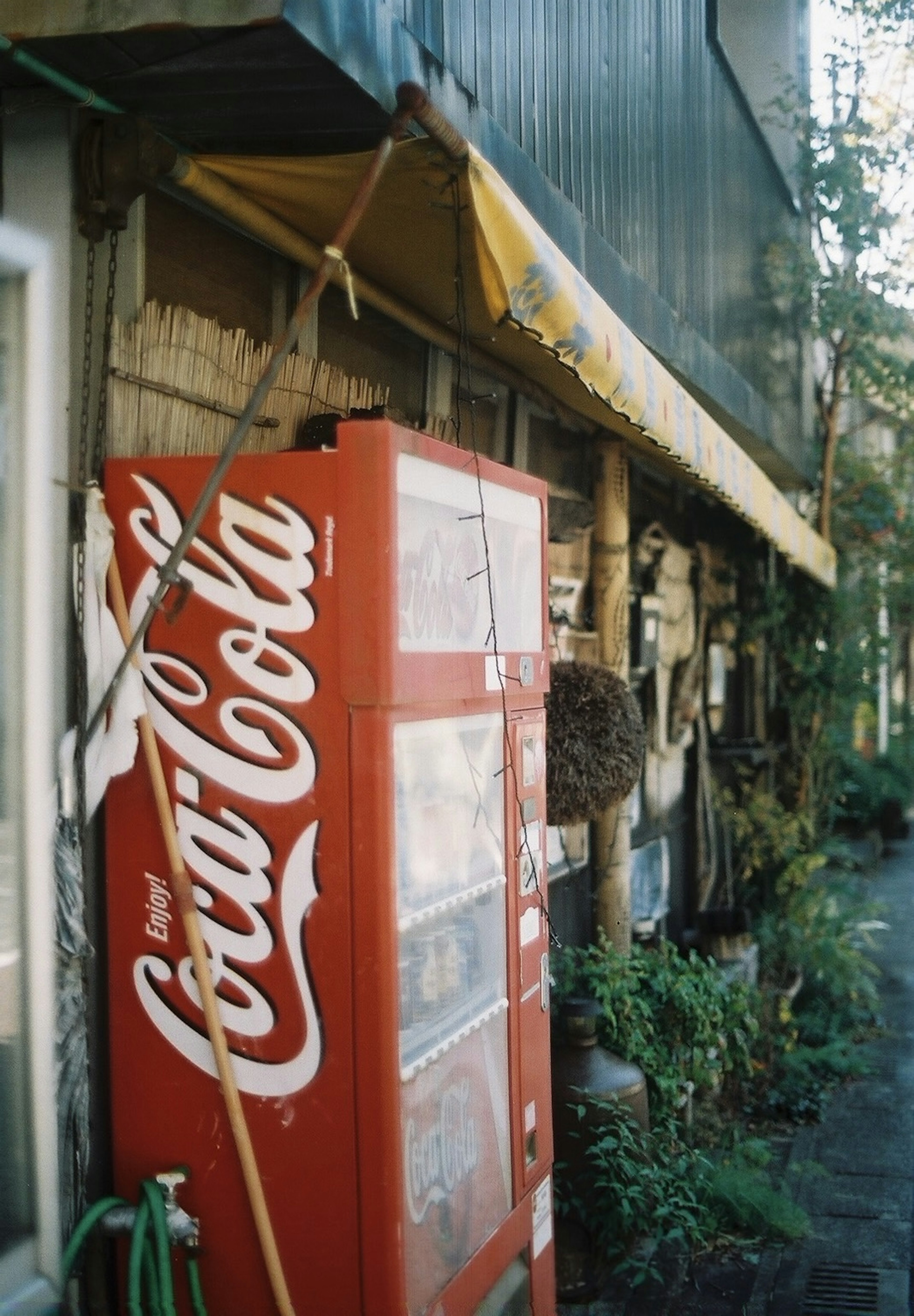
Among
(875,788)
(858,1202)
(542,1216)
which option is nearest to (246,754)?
(542,1216)

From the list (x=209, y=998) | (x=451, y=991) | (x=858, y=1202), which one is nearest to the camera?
(x=209, y=998)

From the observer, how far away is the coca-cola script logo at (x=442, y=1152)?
125 inches

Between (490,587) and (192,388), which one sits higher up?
(192,388)

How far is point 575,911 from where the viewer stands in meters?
6.77

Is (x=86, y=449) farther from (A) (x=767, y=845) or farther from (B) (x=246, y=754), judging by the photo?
(A) (x=767, y=845)

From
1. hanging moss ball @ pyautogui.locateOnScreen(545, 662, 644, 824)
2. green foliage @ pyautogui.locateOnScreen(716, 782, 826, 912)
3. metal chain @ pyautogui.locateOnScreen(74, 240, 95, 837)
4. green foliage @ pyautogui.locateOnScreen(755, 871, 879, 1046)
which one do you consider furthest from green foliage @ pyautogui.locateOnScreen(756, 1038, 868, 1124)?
metal chain @ pyautogui.locateOnScreen(74, 240, 95, 837)

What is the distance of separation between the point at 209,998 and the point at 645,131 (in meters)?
5.25

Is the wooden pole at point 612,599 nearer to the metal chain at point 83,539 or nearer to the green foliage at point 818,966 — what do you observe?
the green foliage at point 818,966

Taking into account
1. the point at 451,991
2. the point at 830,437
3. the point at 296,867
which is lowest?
the point at 451,991

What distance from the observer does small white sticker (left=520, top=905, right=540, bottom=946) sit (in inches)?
152

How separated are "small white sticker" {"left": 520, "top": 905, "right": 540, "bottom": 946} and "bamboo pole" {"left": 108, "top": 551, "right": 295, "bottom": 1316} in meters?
1.08

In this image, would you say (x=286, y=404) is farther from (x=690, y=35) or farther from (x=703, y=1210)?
(x=690, y=35)

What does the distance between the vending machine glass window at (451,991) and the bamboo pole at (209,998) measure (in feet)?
1.06

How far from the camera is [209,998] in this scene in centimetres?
303
